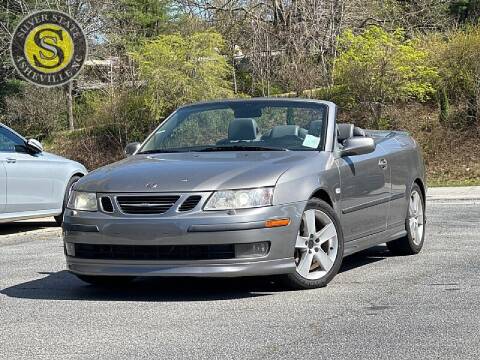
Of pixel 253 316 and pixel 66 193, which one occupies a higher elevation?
pixel 253 316

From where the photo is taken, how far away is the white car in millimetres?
12062

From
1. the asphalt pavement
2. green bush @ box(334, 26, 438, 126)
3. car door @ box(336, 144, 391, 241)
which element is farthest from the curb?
car door @ box(336, 144, 391, 241)

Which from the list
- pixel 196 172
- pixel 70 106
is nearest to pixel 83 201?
pixel 196 172

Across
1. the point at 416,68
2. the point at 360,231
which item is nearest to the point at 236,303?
the point at 360,231

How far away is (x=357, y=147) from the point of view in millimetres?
7617

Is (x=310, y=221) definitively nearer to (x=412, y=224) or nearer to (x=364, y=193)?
(x=364, y=193)

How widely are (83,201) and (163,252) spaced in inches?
32.2

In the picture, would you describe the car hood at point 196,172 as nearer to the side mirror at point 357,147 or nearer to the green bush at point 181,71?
the side mirror at point 357,147

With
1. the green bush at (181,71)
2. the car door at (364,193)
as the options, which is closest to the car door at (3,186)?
the car door at (364,193)

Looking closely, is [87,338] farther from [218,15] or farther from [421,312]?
[218,15]

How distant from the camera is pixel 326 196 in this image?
23.9 ft

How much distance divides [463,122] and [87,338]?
1988 centimetres

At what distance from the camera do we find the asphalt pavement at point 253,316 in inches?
207

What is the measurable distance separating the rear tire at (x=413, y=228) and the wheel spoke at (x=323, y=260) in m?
1.95
